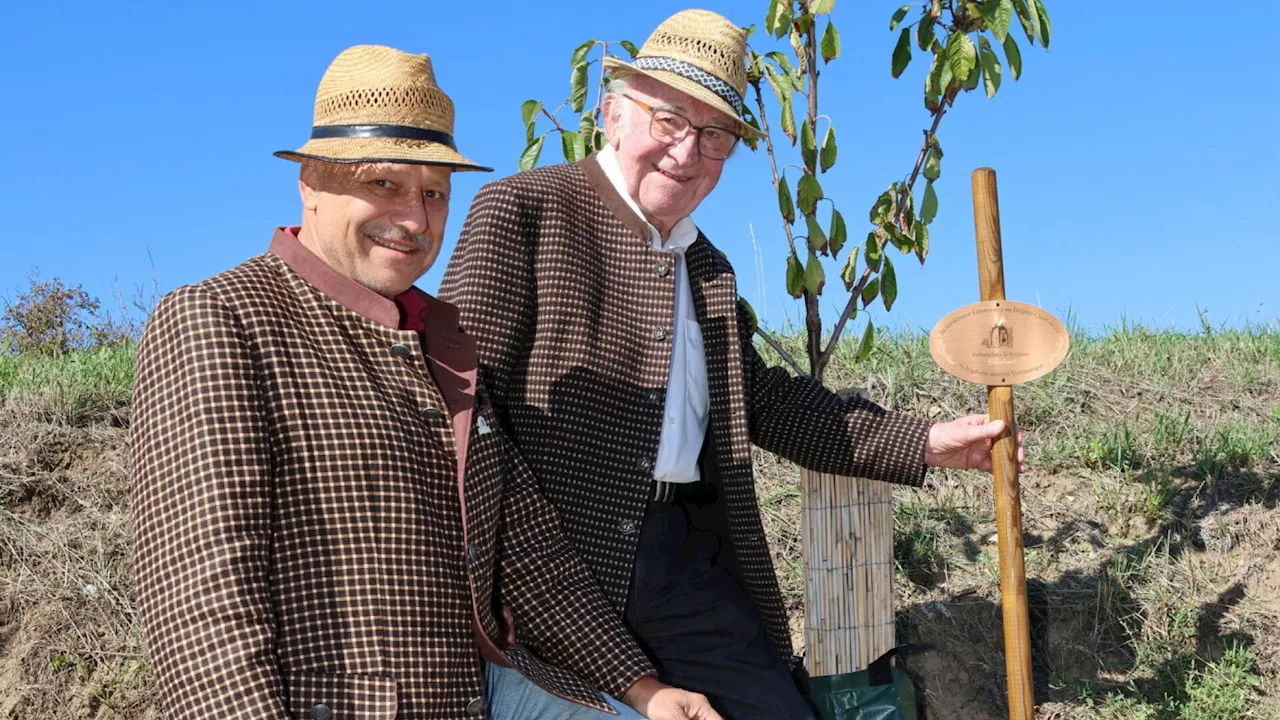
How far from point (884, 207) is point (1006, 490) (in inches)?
48.4

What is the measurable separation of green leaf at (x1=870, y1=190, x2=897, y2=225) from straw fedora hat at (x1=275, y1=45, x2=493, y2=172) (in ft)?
7.39

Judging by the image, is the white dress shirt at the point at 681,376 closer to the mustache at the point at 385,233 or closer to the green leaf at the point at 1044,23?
the mustache at the point at 385,233

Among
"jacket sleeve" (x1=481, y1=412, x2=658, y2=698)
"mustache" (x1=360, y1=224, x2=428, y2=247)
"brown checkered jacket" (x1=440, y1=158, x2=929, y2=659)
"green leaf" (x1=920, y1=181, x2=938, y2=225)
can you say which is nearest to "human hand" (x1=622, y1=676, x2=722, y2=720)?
"jacket sleeve" (x1=481, y1=412, x2=658, y2=698)

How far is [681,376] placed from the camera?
3.03 metres

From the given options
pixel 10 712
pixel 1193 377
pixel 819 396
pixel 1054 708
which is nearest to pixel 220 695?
pixel 819 396

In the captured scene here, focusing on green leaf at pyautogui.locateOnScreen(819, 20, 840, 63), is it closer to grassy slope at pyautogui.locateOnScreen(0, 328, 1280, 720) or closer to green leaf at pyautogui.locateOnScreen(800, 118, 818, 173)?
green leaf at pyautogui.locateOnScreen(800, 118, 818, 173)

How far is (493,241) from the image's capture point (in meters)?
2.81

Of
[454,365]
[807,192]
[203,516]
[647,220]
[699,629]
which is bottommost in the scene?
[699,629]

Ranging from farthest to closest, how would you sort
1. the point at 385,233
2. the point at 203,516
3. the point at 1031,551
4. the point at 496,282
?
the point at 1031,551, the point at 496,282, the point at 385,233, the point at 203,516

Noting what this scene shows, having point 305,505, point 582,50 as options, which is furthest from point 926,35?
point 305,505

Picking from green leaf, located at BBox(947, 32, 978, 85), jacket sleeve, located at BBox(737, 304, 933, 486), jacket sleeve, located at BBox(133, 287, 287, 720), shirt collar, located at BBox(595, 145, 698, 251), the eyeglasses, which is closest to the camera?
jacket sleeve, located at BBox(133, 287, 287, 720)

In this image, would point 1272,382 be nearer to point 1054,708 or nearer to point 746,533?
point 1054,708

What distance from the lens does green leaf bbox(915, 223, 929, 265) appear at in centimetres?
414

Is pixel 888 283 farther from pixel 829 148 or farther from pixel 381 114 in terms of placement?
pixel 381 114
